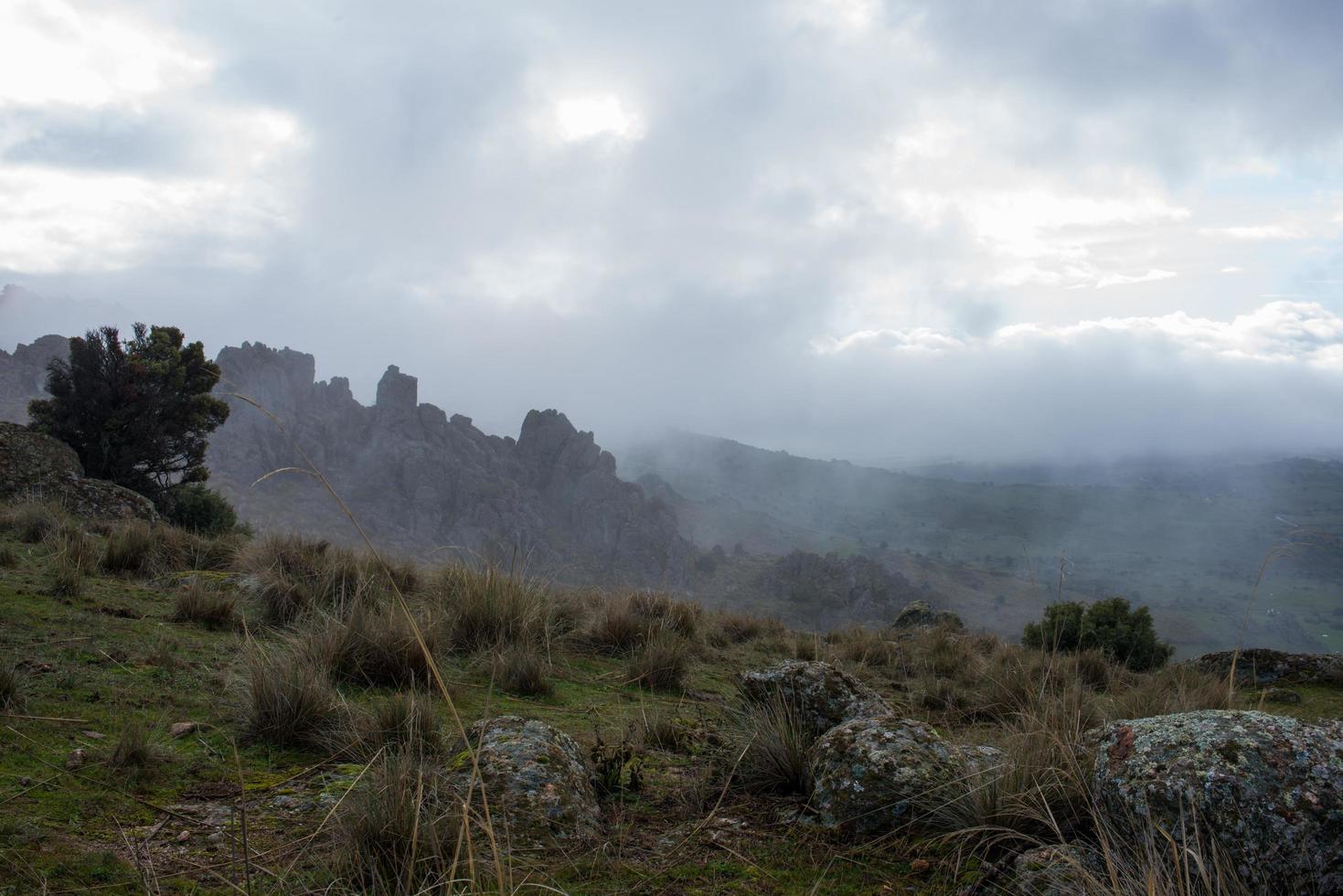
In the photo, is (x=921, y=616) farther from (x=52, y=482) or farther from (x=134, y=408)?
(x=134, y=408)

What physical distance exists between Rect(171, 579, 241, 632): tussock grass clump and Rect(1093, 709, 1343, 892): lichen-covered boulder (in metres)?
6.36

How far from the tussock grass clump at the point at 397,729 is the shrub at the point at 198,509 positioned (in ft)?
54.1

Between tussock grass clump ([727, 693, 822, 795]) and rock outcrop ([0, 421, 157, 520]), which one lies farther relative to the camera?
rock outcrop ([0, 421, 157, 520])

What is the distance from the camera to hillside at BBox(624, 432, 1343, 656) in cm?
8075

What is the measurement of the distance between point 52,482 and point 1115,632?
20.6 meters

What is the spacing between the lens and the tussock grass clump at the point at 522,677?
18.1ft

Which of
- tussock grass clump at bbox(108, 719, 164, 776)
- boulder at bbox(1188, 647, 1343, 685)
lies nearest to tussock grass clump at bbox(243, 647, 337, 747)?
tussock grass clump at bbox(108, 719, 164, 776)

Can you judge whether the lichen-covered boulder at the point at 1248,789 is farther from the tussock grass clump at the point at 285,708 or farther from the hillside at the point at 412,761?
the tussock grass clump at the point at 285,708

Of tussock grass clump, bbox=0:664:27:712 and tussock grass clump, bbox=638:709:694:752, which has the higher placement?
tussock grass clump, bbox=0:664:27:712

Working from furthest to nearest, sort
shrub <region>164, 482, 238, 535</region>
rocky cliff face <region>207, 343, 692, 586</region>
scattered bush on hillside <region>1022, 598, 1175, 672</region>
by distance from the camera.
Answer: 1. rocky cliff face <region>207, 343, 692, 586</region>
2. shrub <region>164, 482, 238, 535</region>
3. scattered bush on hillside <region>1022, 598, 1175, 672</region>

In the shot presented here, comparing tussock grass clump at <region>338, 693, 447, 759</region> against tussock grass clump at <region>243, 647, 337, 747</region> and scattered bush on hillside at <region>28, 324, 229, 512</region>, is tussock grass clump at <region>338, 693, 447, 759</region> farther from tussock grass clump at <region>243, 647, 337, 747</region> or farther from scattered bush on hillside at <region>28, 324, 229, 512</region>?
scattered bush on hillside at <region>28, 324, 229, 512</region>

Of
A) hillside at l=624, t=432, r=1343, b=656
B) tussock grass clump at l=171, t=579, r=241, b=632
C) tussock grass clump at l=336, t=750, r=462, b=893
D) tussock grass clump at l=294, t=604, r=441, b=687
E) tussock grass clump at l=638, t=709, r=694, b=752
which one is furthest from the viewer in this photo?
hillside at l=624, t=432, r=1343, b=656

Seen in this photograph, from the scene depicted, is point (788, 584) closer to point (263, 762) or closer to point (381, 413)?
point (381, 413)

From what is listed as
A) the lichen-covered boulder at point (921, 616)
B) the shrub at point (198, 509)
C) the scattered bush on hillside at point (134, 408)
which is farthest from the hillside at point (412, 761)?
the scattered bush on hillside at point (134, 408)
